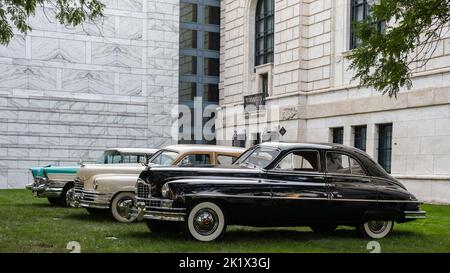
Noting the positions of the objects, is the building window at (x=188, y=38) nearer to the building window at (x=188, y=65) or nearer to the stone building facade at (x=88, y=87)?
the building window at (x=188, y=65)

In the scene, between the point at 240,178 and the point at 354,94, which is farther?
the point at 354,94

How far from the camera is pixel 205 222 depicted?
10422 mm

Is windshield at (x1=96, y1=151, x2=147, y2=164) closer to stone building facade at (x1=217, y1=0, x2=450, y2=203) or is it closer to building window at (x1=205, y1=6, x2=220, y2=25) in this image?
stone building facade at (x1=217, y1=0, x2=450, y2=203)

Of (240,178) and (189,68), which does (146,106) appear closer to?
(189,68)

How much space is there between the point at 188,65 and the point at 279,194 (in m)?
31.4

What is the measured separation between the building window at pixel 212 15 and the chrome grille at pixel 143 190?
31473mm

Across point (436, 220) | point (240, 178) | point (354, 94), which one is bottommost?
point (436, 220)

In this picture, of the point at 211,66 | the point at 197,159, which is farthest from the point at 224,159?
the point at 211,66

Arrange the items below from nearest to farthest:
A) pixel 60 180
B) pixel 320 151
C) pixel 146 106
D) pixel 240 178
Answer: pixel 240 178, pixel 320 151, pixel 60 180, pixel 146 106

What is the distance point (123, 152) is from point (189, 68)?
83.0ft

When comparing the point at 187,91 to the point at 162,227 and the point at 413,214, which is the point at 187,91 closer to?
the point at 162,227
